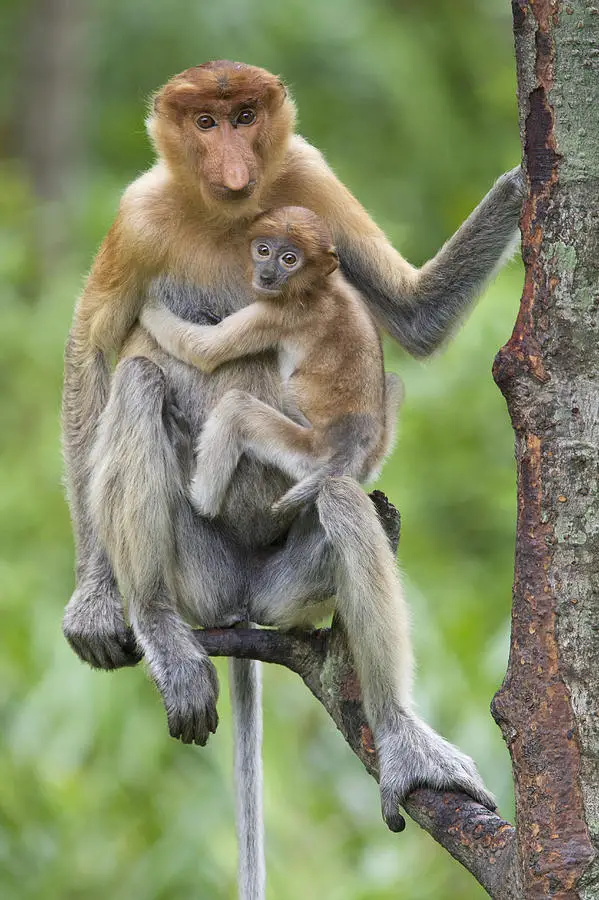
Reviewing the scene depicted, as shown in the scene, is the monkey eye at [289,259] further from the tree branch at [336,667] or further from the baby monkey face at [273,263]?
the tree branch at [336,667]

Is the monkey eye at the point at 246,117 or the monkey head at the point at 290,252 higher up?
the monkey eye at the point at 246,117

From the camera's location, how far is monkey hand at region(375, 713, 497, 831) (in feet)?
10.8

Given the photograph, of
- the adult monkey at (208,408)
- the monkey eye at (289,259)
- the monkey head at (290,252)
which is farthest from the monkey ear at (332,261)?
the adult monkey at (208,408)

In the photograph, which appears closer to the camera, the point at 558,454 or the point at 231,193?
the point at 558,454

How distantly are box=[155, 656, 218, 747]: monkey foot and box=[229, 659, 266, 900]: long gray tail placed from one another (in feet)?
0.88

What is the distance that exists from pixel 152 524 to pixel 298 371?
0.58 metres

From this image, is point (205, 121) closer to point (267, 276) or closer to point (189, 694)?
point (267, 276)

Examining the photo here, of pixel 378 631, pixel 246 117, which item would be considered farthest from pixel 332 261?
pixel 378 631

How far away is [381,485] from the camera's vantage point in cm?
688

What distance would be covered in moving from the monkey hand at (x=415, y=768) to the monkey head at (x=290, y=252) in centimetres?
118

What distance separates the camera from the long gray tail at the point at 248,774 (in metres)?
3.70

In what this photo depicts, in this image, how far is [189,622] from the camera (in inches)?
157

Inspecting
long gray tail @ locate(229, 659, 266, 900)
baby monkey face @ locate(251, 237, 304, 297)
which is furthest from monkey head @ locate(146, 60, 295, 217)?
long gray tail @ locate(229, 659, 266, 900)

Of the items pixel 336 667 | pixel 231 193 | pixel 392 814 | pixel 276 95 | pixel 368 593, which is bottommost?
pixel 392 814
